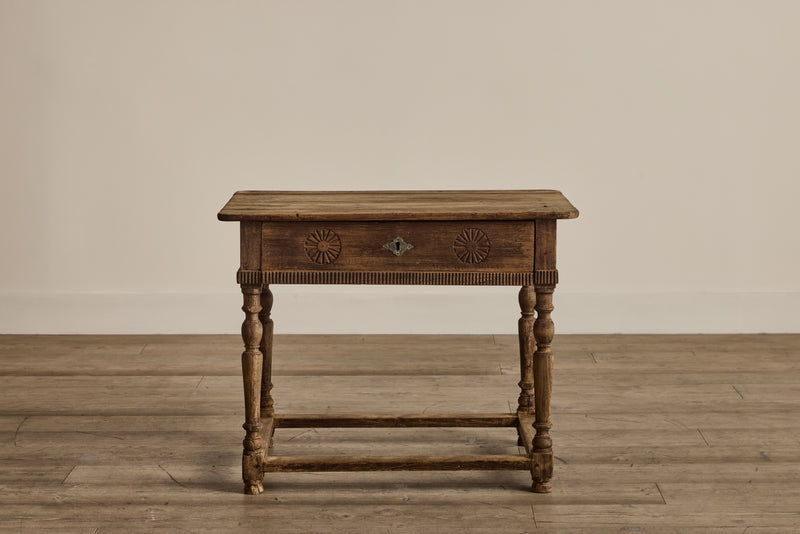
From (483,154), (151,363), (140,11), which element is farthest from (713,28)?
(151,363)

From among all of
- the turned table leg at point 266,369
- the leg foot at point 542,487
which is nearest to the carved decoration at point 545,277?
the leg foot at point 542,487

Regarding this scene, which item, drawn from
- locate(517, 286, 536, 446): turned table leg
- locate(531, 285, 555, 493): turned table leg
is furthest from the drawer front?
locate(517, 286, 536, 446): turned table leg

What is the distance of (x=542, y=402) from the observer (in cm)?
284

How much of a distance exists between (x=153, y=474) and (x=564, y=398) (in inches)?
59.5

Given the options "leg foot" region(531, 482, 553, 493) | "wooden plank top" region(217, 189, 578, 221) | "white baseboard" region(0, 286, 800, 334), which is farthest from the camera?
"white baseboard" region(0, 286, 800, 334)

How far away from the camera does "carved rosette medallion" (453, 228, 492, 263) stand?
2744mm

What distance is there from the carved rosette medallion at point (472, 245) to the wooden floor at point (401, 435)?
2.23ft

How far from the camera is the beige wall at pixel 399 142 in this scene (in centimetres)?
452

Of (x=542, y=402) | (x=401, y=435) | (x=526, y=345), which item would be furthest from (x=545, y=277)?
(x=401, y=435)

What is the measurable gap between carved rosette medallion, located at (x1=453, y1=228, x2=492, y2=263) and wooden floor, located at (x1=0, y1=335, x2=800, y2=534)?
26.8 inches

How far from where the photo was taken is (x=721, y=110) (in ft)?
15.0

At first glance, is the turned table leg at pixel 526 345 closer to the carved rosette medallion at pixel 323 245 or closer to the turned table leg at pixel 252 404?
the carved rosette medallion at pixel 323 245

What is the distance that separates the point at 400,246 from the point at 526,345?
0.73 meters

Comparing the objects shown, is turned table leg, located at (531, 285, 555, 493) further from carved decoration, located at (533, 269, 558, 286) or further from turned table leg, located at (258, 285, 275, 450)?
turned table leg, located at (258, 285, 275, 450)
